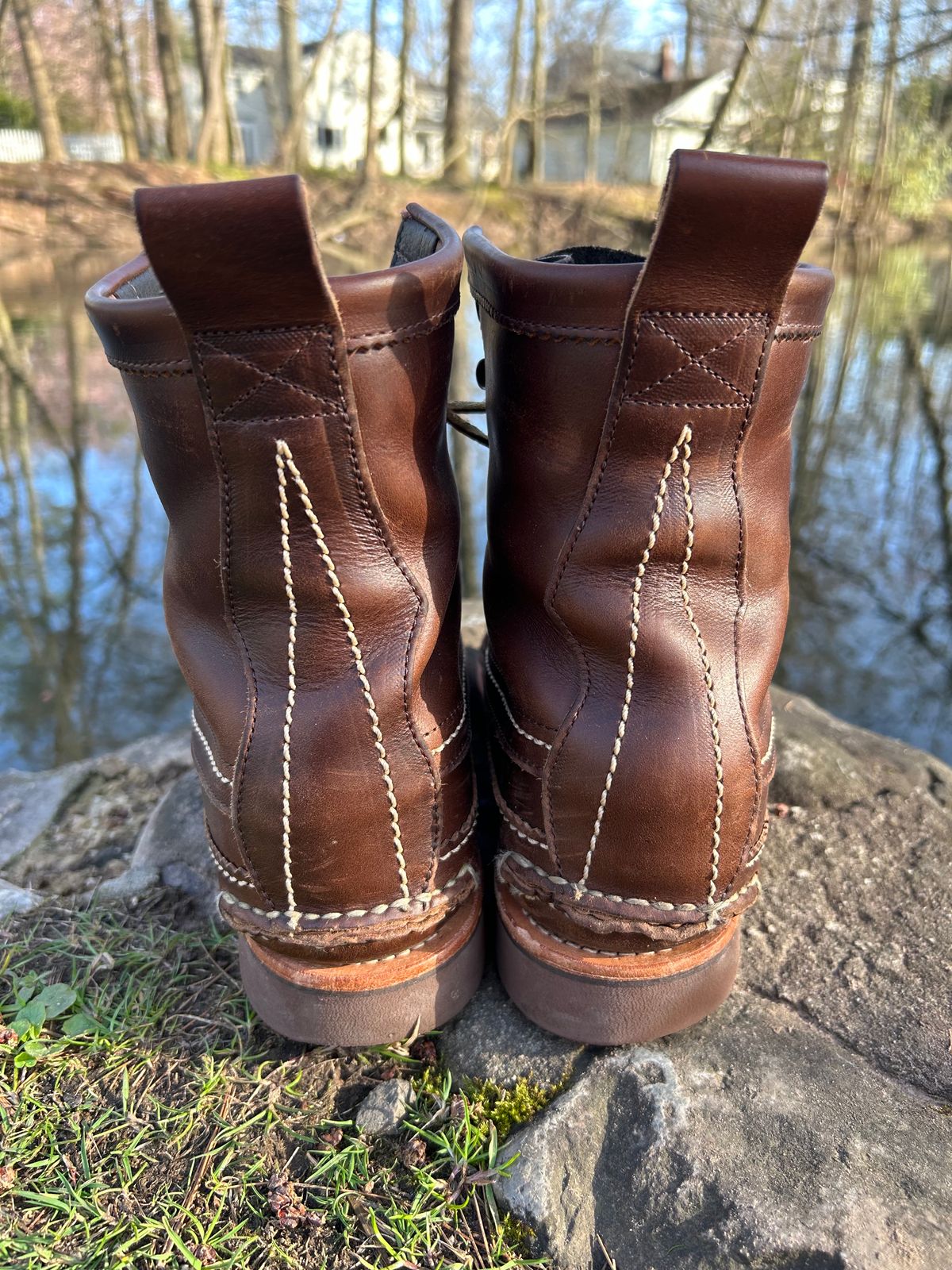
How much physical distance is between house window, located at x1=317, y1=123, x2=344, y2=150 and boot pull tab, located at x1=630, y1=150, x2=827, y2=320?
111 feet

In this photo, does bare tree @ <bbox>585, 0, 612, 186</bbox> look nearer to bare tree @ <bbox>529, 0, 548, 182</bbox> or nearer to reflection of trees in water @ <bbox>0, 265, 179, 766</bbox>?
bare tree @ <bbox>529, 0, 548, 182</bbox>

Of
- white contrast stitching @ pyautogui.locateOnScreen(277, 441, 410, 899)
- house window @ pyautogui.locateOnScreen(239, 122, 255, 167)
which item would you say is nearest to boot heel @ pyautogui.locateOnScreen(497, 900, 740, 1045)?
white contrast stitching @ pyautogui.locateOnScreen(277, 441, 410, 899)

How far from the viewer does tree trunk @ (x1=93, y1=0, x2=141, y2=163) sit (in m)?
Answer: 16.2

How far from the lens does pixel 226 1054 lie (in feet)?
3.86

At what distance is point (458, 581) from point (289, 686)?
0.31 m

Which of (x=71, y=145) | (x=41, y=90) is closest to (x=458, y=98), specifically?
(x=41, y=90)

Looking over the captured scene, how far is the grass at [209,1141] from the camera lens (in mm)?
963

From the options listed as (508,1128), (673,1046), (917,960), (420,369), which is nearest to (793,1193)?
(673,1046)

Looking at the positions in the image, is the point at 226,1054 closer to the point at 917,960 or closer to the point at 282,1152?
the point at 282,1152

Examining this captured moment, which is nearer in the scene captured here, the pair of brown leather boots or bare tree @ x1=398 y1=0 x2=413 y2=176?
the pair of brown leather boots

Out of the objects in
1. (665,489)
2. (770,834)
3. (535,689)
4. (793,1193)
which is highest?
(665,489)

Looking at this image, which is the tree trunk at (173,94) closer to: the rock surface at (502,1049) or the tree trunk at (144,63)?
the tree trunk at (144,63)

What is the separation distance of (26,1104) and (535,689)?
841mm

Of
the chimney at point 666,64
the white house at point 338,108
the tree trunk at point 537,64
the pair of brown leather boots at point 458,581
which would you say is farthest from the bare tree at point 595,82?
the pair of brown leather boots at point 458,581
